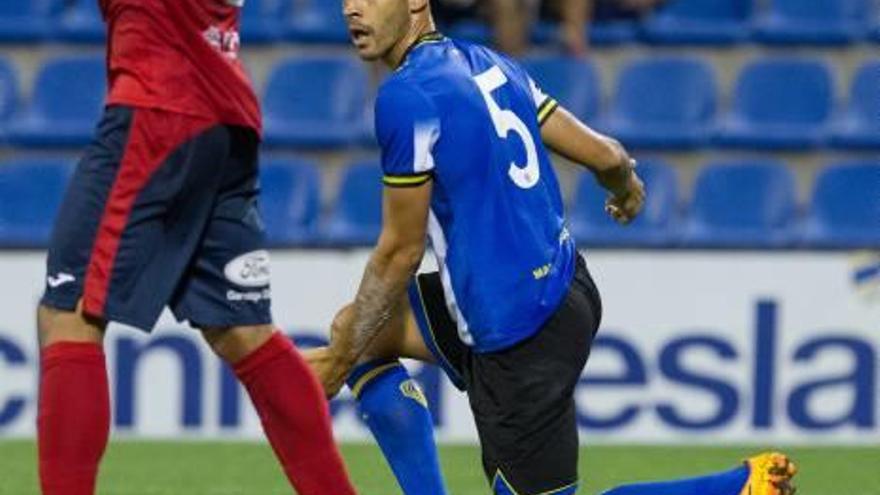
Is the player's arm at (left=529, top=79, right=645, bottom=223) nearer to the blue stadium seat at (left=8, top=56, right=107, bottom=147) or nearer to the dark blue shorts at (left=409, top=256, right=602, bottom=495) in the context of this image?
the dark blue shorts at (left=409, top=256, right=602, bottom=495)

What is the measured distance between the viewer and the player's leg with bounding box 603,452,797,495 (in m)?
4.80

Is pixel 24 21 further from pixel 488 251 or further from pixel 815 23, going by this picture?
pixel 488 251

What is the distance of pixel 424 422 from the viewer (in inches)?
203

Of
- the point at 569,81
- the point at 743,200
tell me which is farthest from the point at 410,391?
the point at 569,81

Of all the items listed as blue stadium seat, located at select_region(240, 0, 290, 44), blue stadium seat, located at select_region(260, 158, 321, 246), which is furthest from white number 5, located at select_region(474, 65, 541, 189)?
blue stadium seat, located at select_region(240, 0, 290, 44)

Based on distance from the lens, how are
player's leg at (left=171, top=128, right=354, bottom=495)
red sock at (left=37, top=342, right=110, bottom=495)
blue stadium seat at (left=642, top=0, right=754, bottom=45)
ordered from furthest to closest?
blue stadium seat at (left=642, top=0, right=754, bottom=45)
player's leg at (left=171, top=128, right=354, bottom=495)
red sock at (left=37, top=342, right=110, bottom=495)

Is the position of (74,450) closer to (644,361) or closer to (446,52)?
(446,52)

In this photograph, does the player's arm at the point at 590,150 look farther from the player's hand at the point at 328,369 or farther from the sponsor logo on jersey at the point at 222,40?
the sponsor logo on jersey at the point at 222,40

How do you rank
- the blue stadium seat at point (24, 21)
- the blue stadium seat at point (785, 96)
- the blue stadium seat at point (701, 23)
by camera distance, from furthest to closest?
the blue stadium seat at point (701, 23) < the blue stadium seat at point (24, 21) < the blue stadium seat at point (785, 96)

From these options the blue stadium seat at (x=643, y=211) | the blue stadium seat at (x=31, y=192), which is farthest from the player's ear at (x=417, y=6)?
the blue stadium seat at (x=31, y=192)

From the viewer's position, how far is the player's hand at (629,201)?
5.12 meters

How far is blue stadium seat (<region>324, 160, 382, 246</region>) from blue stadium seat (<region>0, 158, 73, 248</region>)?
1249 millimetres

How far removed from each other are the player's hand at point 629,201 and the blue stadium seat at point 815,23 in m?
5.79

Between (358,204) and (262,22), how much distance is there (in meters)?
1.35
